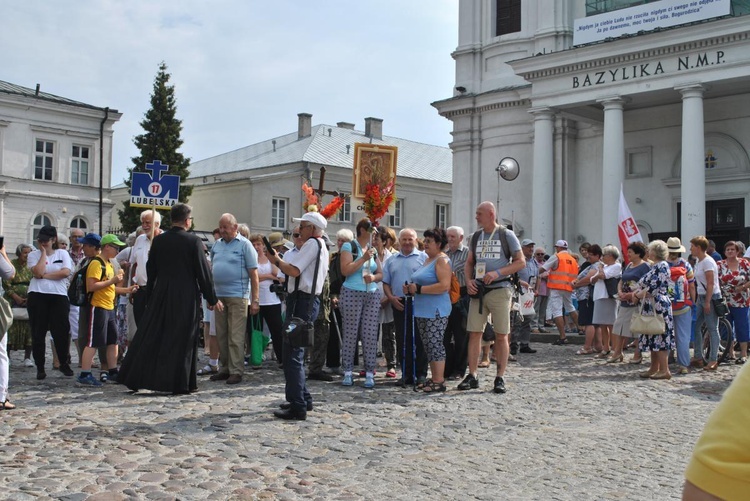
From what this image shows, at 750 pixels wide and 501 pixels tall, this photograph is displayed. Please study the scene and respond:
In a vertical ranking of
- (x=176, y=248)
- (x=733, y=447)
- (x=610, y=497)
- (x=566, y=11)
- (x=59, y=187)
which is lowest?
(x=610, y=497)

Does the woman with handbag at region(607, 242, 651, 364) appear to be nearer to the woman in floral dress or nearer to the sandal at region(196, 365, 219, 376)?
the woman in floral dress

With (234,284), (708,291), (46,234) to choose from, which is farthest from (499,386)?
(46,234)

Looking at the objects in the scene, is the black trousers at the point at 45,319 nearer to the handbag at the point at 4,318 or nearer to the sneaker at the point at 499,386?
the handbag at the point at 4,318

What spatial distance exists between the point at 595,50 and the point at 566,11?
4.72m

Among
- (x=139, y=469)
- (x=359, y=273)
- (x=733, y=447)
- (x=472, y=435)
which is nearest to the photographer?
(x=733, y=447)

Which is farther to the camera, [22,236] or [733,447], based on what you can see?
[22,236]

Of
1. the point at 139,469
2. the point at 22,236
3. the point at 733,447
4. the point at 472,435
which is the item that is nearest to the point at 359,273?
the point at 472,435

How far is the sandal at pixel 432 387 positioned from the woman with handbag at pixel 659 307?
10.9 feet

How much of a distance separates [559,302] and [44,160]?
37.6 meters

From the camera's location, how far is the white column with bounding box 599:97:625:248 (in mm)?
27328

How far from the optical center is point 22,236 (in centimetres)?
4569

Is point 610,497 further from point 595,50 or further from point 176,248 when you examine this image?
point 595,50

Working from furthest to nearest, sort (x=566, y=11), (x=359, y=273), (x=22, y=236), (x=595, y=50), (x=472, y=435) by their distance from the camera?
(x=22, y=236)
(x=566, y=11)
(x=595, y=50)
(x=359, y=273)
(x=472, y=435)

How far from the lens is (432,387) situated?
33.0 ft
